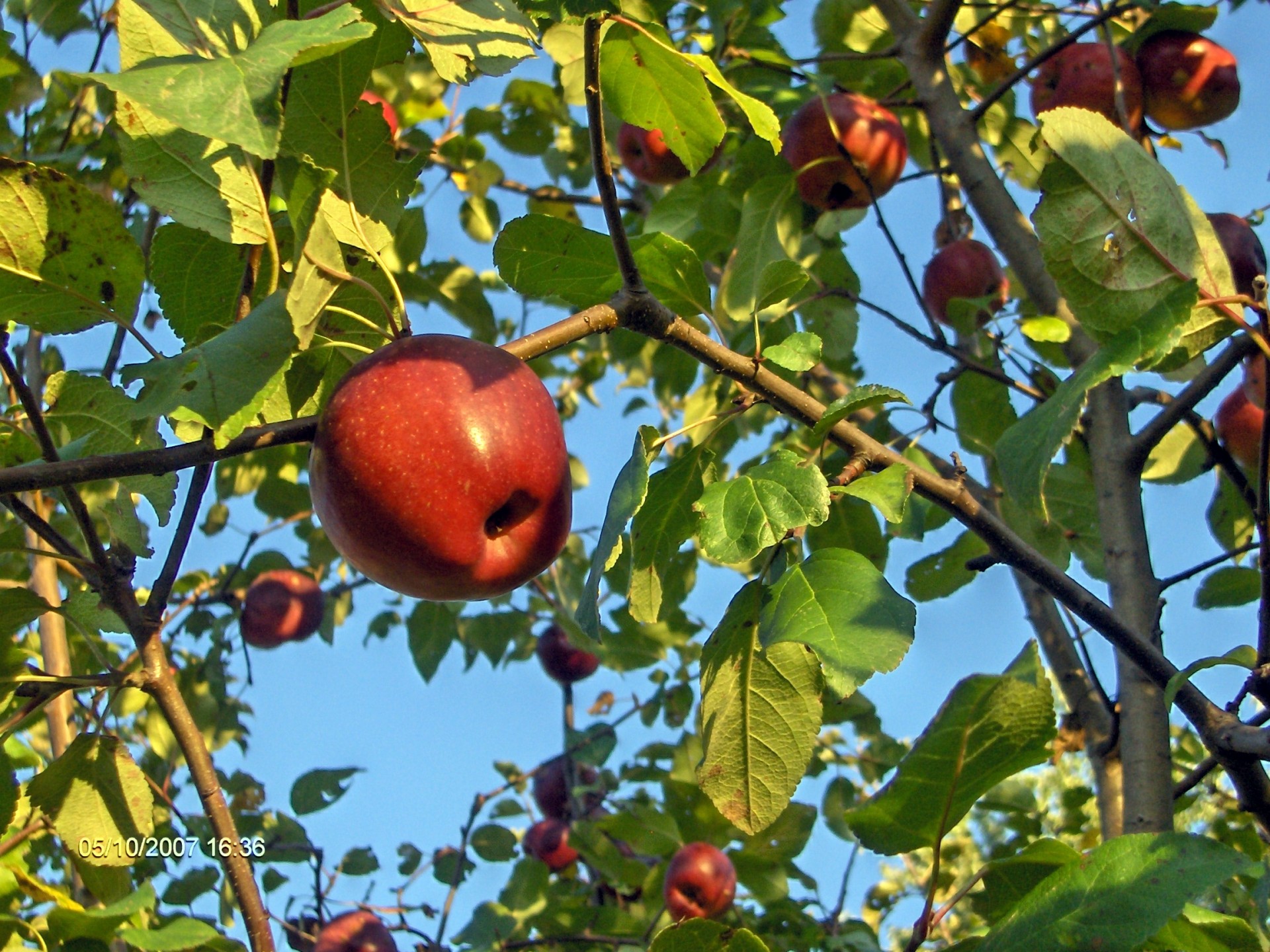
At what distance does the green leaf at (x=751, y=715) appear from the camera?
3.75 ft

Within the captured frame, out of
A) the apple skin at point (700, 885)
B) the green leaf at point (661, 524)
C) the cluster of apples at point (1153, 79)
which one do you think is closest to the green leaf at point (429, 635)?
the apple skin at point (700, 885)

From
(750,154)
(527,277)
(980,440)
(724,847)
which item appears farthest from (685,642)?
(527,277)

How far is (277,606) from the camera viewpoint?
3.41 meters

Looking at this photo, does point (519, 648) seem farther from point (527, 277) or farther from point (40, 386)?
point (527, 277)

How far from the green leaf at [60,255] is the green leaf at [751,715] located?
74 cm

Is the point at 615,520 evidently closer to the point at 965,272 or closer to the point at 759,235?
the point at 759,235

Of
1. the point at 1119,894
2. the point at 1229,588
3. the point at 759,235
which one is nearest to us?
the point at 1119,894

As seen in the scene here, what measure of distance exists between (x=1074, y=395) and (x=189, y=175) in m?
0.90

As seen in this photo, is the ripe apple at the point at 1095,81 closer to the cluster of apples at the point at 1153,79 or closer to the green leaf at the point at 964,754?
the cluster of apples at the point at 1153,79

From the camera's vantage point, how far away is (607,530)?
3.46 feet

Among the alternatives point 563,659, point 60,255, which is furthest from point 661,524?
point 563,659

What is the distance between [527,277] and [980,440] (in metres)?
1.18

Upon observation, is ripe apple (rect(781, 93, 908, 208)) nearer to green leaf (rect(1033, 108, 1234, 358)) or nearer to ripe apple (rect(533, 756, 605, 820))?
green leaf (rect(1033, 108, 1234, 358))

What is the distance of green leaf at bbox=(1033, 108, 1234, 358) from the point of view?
1.10 m
